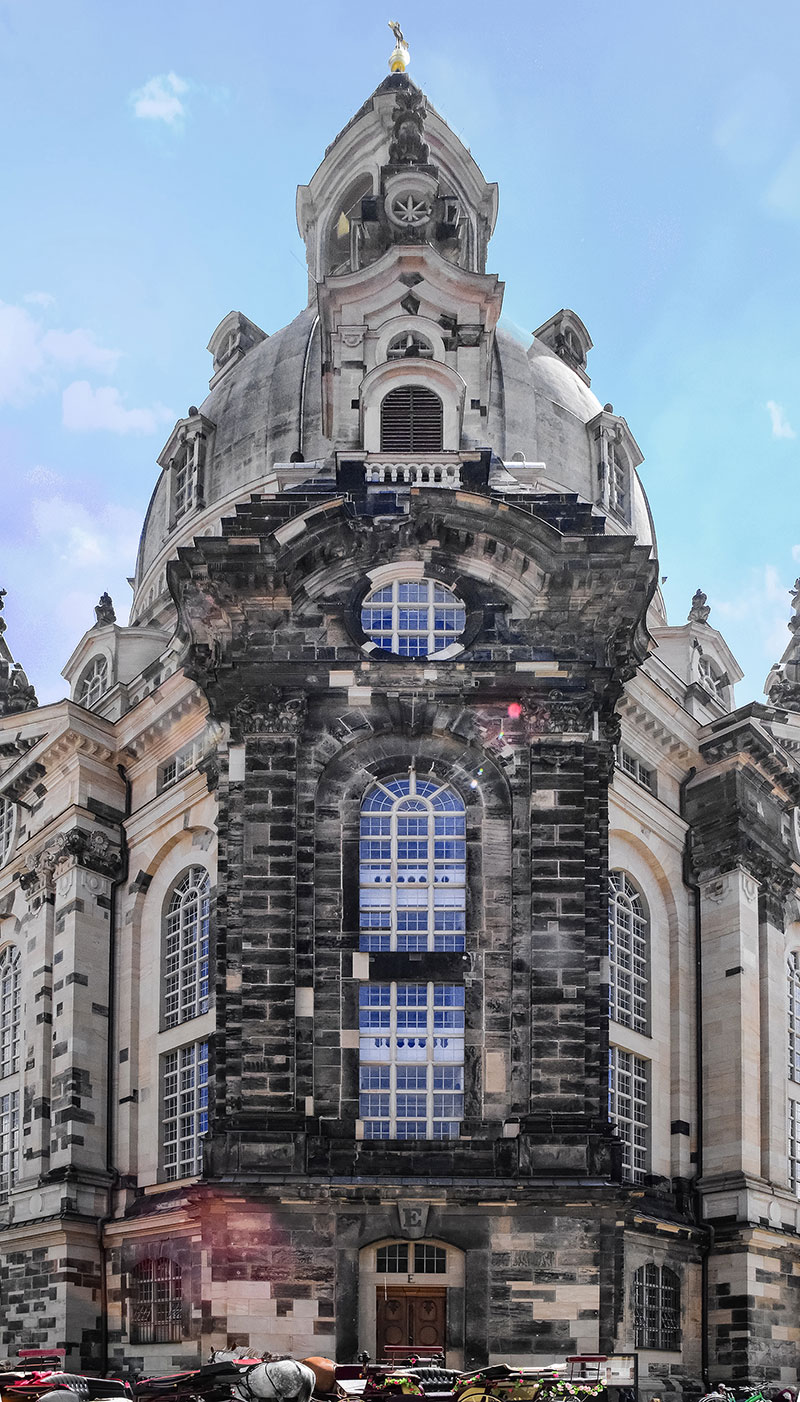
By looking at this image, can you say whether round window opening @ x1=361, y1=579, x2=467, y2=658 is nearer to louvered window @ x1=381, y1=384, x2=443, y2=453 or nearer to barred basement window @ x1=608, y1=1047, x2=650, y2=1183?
louvered window @ x1=381, y1=384, x2=443, y2=453

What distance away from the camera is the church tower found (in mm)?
42406

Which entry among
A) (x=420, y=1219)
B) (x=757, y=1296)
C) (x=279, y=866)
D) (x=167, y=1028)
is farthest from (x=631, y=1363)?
(x=167, y=1028)

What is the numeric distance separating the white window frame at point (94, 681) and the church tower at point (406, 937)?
3.51m

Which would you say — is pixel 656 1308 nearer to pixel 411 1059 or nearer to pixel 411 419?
pixel 411 1059

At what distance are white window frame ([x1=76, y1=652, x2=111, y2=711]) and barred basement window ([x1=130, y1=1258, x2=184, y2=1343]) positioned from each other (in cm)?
2177

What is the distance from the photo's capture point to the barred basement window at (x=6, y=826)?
209ft

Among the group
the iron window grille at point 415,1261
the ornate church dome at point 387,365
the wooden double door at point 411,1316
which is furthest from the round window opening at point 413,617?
the wooden double door at point 411,1316

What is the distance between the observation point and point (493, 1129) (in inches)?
1706

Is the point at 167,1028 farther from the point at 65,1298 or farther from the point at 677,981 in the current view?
the point at 677,981

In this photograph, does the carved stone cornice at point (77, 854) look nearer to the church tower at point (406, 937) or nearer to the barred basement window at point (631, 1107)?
the church tower at point (406, 937)

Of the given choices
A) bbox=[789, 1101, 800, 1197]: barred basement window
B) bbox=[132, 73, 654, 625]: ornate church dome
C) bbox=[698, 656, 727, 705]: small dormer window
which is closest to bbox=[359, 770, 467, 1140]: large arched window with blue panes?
bbox=[132, 73, 654, 625]: ornate church dome

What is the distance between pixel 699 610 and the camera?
68.5 m

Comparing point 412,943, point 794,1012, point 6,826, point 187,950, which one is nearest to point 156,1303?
point 187,950

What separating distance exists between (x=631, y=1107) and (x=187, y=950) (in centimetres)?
1337
